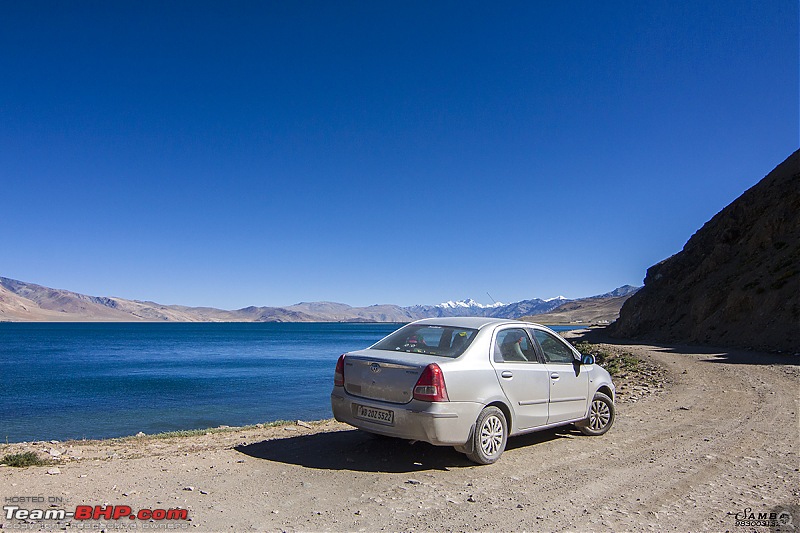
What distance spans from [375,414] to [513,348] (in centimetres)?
217

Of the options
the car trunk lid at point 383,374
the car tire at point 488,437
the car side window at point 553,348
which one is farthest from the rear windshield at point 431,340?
the car side window at point 553,348

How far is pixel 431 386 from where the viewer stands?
246 inches

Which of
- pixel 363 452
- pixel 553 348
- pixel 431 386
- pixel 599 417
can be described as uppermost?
pixel 553 348

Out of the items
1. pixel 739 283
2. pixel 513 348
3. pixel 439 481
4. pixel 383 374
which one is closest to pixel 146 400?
pixel 383 374

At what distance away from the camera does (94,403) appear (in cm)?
2409

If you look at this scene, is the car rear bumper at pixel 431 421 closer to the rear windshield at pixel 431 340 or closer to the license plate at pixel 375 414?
the license plate at pixel 375 414

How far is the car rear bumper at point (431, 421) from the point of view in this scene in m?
6.18

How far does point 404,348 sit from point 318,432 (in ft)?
10.6

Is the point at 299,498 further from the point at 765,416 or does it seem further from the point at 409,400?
the point at 765,416

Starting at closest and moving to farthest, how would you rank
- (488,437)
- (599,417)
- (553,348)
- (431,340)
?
(488,437), (431,340), (553,348), (599,417)

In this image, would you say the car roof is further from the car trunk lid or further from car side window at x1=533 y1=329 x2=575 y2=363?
the car trunk lid

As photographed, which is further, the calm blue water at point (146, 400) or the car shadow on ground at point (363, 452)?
the calm blue water at point (146, 400)

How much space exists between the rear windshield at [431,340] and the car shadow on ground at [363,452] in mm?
1423

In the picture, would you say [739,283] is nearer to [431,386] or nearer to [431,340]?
[431,340]
